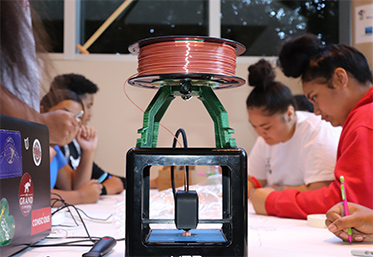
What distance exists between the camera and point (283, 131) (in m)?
2.24

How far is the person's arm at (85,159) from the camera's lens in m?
2.34

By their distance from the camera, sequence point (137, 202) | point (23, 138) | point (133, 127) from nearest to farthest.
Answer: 1. point (137, 202)
2. point (23, 138)
3. point (133, 127)

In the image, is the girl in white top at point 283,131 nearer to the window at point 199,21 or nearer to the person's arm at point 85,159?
the person's arm at point 85,159

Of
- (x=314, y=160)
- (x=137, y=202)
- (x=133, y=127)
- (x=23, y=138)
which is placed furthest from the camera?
(x=133, y=127)

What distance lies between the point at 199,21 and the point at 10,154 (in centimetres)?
309

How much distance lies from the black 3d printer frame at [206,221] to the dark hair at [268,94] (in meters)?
1.52

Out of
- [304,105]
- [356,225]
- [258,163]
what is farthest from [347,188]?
[304,105]

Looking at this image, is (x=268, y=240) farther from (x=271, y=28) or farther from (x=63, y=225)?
(x=271, y=28)

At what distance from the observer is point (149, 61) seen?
728 millimetres

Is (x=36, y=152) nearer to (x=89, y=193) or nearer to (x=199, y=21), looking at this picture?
(x=89, y=193)

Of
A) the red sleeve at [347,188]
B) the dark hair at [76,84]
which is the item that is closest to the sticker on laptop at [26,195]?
the red sleeve at [347,188]

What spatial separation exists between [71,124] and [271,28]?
2.81m

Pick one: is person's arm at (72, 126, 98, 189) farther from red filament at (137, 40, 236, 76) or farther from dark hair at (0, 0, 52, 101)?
red filament at (137, 40, 236, 76)

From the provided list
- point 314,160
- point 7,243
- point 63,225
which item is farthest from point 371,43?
point 7,243
